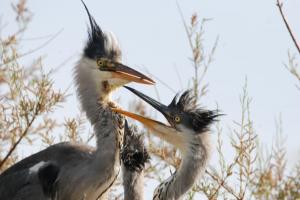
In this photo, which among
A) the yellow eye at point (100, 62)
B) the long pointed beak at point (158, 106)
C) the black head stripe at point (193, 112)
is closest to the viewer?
the black head stripe at point (193, 112)

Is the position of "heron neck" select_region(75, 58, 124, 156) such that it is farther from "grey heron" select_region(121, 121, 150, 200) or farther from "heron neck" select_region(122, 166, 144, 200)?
"heron neck" select_region(122, 166, 144, 200)

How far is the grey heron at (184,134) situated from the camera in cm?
641

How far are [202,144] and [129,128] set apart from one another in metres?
0.78

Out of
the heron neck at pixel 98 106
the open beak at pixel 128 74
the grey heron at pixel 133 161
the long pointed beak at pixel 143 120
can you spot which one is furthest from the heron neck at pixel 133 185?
the open beak at pixel 128 74

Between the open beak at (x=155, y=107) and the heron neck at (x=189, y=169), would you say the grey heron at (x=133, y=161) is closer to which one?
the open beak at (x=155, y=107)

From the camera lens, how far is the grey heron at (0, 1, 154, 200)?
638 cm

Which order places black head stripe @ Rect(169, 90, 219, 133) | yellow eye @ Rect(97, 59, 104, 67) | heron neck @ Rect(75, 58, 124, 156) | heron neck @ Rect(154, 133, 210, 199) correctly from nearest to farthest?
heron neck @ Rect(154, 133, 210, 199) < heron neck @ Rect(75, 58, 124, 156) < black head stripe @ Rect(169, 90, 219, 133) < yellow eye @ Rect(97, 59, 104, 67)

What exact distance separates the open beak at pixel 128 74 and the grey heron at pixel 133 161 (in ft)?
1.55

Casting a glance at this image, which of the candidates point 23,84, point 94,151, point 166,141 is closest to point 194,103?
point 166,141

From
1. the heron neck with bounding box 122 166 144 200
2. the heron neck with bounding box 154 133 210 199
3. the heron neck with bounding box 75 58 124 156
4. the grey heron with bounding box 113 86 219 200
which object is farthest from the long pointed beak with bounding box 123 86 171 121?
the heron neck with bounding box 122 166 144 200

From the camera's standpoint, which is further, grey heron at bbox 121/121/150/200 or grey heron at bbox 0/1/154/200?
grey heron at bbox 121/121/150/200

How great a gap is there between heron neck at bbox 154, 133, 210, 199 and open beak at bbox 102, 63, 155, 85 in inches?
23.7

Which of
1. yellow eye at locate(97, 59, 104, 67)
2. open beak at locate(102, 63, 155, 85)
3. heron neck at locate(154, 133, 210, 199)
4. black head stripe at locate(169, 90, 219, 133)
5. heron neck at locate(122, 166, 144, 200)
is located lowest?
heron neck at locate(154, 133, 210, 199)

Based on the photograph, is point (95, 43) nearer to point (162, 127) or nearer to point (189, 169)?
point (162, 127)
